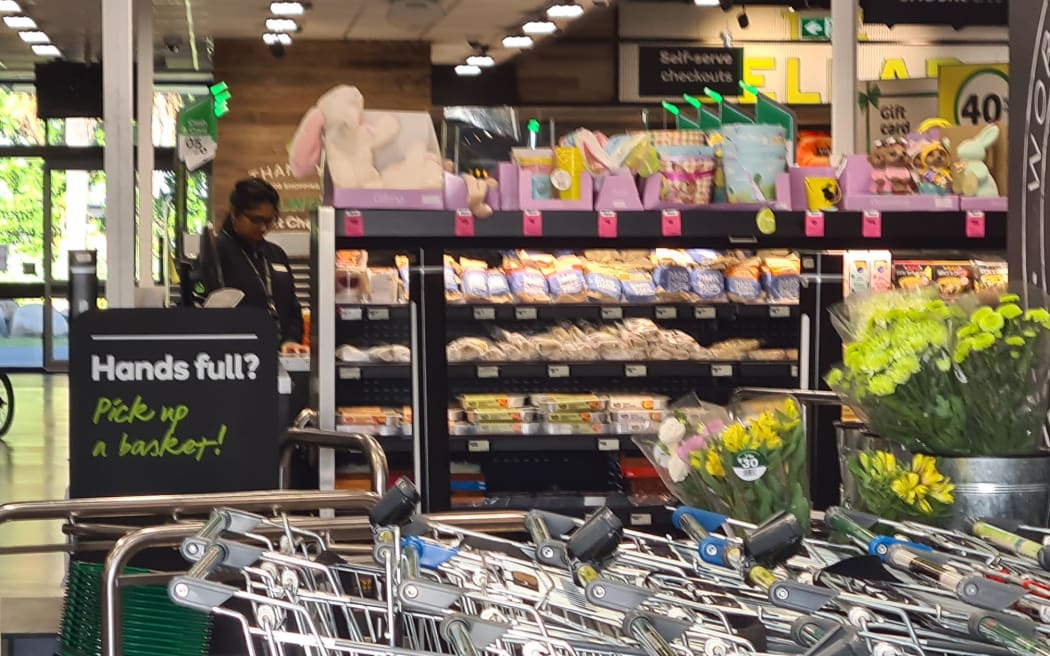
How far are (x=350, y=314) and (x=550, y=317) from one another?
29.1 inches

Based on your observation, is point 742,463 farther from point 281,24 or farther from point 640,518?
point 281,24

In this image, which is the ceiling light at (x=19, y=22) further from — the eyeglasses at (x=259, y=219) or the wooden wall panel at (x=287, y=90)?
the eyeglasses at (x=259, y=219)

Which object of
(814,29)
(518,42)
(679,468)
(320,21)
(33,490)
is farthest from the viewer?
(518,42)

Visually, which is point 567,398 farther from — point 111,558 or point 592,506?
point 111,558

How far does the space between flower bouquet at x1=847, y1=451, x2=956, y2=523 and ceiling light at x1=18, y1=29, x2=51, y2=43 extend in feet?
45.3

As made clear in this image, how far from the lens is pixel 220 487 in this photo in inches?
133

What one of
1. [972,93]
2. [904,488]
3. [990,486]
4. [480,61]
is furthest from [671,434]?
[480,61]

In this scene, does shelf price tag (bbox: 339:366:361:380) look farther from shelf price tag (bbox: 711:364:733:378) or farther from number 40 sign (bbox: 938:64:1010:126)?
number 40 sign (bbox: 938:64:1010:126)

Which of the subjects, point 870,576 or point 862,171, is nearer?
point 870,576

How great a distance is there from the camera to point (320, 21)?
43.0ft

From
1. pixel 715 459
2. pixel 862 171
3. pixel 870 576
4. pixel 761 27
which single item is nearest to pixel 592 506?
pixel 862 171

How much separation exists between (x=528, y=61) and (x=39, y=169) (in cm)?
895

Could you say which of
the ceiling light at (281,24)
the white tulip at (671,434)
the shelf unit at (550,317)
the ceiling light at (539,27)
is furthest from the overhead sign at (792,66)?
the white tulip at (671,434)

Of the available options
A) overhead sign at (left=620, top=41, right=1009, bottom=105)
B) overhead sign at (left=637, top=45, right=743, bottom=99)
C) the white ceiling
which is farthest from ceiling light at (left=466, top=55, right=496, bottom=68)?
overhead sign at (left=637, top=45, right=743, bottom=99)
